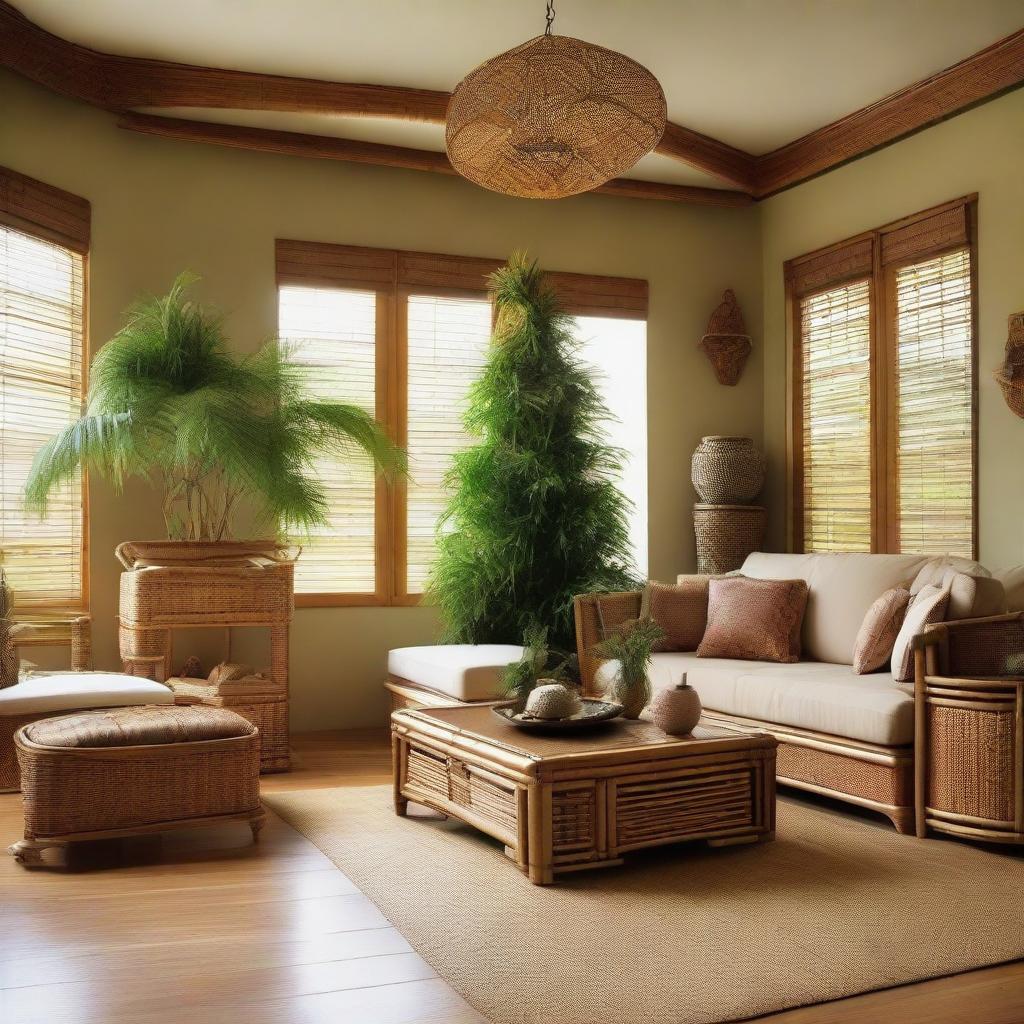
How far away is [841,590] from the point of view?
495 centimetres

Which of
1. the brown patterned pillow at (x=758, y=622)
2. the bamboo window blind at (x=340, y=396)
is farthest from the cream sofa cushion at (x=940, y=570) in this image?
the bamboo window blind at (x=340, y=396)

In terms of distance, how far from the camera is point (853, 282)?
20.2 feet

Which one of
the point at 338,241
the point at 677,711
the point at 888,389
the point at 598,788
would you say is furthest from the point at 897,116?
the point at 598,788

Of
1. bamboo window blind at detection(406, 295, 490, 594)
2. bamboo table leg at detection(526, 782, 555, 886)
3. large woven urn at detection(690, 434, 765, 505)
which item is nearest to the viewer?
bamboo table leg at detection(526, 782, 555, 886)

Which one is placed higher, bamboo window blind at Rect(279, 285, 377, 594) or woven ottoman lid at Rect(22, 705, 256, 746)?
bamboo window blind at Rect(279, 285, 377, 594)

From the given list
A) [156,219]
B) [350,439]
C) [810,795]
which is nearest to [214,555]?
[350,439]

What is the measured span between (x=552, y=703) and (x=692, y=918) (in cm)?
87

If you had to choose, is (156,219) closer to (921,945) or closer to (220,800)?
(220,800)

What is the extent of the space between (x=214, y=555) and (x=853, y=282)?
3610 mm

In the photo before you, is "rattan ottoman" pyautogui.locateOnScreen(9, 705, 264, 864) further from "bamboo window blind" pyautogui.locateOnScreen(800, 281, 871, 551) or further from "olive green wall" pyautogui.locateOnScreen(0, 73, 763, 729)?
"bamboo window blind" pyautogui.locateOnScreen(800, 281, 871, 551)

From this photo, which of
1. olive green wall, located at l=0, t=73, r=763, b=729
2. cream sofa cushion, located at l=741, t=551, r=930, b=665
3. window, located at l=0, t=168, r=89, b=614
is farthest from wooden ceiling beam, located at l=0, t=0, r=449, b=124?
cream sofa cushion, located at l=741, t=551, r=930, b=665

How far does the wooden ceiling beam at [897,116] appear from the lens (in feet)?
16.6

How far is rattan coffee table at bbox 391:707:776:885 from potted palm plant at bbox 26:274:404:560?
57.9 inches

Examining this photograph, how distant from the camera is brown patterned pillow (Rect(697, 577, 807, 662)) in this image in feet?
16.2
